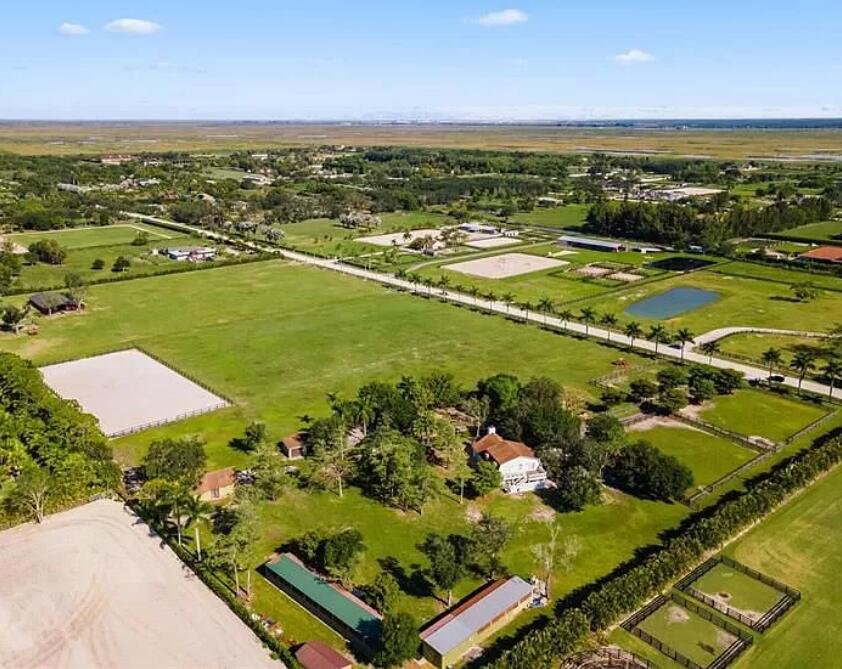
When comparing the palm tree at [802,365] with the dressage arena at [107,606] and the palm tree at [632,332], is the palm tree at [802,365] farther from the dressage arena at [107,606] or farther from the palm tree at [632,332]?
the dressage arena at [107,606]

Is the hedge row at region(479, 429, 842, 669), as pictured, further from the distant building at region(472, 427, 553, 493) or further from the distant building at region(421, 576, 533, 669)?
the distant building at region(472, 427, 553, 493)

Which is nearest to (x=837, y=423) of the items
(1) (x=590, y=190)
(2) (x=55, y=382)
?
(2) (x=55, y=382)

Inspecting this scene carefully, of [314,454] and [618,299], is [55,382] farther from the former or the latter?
[618,299]

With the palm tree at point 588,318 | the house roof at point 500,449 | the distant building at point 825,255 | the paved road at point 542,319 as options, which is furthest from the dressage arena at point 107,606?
the distant building at point 825,255

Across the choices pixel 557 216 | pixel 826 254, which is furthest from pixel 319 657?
pixel 557 216

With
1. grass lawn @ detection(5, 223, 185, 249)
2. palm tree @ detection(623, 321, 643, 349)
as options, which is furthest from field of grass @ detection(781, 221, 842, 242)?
grass lawn @ detection(5, 223, 185, 249)

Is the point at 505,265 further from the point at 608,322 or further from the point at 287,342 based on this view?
the point at 287,342
